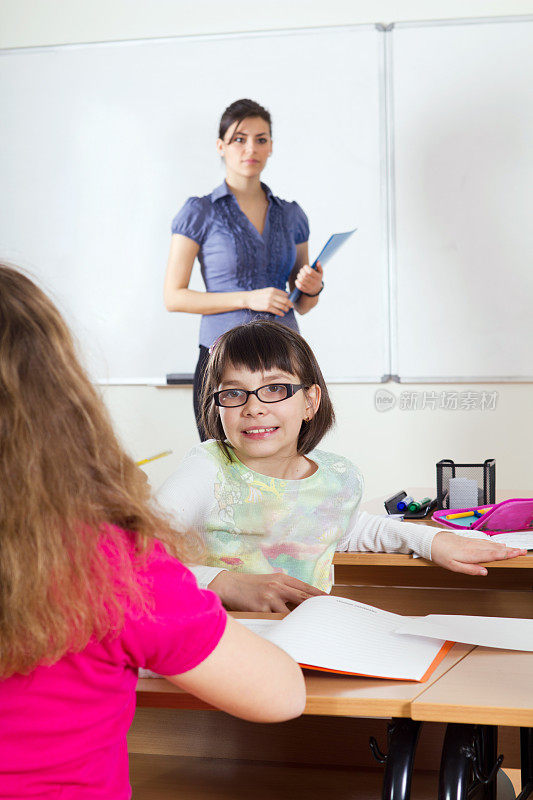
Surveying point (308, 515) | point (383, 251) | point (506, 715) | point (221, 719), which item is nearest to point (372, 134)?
point (383, 251)

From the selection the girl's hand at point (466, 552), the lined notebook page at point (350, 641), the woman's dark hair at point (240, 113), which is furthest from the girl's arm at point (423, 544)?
the woman's dark hair at point (240, 113)

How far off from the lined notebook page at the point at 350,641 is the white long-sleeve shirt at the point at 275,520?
454 millimetres

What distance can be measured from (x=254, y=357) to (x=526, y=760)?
2.64ft

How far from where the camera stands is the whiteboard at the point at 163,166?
12.0 ft

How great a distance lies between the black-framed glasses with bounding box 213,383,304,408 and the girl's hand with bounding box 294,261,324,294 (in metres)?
1.72

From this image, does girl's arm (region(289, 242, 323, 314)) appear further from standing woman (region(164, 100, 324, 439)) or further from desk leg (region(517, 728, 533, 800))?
desk leg (region(517, 728, 533, 800))

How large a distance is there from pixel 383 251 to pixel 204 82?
1089 millimetres

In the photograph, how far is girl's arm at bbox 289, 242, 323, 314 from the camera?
131 inches

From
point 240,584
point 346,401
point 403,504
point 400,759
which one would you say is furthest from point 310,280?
point 400,759

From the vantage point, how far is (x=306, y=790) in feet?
3.93

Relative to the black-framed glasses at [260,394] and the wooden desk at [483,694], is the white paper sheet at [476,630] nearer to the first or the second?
the wooden desk at [483,694]

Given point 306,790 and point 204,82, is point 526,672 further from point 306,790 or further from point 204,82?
point 204,82

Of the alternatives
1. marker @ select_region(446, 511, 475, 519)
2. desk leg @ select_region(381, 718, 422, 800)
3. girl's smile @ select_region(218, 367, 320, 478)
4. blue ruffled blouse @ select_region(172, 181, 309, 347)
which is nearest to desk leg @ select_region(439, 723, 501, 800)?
desk leg @ select_region(381, 718, 422, 800)

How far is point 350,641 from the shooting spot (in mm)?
970
